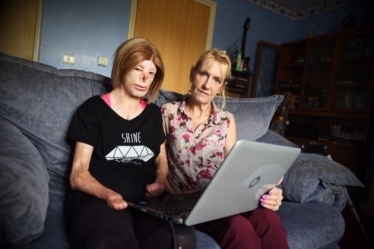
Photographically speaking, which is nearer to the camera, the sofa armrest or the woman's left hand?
the woman's left hand

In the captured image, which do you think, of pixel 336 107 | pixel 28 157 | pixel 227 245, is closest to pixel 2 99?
pixel 28 157

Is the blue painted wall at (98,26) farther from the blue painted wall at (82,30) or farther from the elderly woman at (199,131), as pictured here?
the elderly woman at (199,131)

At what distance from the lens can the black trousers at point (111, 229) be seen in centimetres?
64

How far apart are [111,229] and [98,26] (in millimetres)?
2653

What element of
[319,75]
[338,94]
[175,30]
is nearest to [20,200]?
[175,30]

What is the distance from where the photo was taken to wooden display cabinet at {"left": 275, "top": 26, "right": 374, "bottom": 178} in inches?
106

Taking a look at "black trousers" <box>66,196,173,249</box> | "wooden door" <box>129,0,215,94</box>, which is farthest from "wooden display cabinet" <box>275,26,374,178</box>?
"black trousers" <box>66,196,173,249</box>

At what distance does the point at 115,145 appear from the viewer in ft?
3.07

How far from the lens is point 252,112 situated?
1.50 metres

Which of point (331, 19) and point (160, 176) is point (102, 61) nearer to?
point (160, 176)

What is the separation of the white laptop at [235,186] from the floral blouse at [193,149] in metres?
0.26

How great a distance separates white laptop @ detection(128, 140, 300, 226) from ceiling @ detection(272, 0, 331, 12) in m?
3.69

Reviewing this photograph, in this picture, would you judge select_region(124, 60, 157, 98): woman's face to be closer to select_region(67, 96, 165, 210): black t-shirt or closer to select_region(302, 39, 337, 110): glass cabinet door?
select_region(67, 96, 165, 210): black t-shirt

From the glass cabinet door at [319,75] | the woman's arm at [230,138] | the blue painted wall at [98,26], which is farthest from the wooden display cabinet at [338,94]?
the woman's arm at [230,138]
